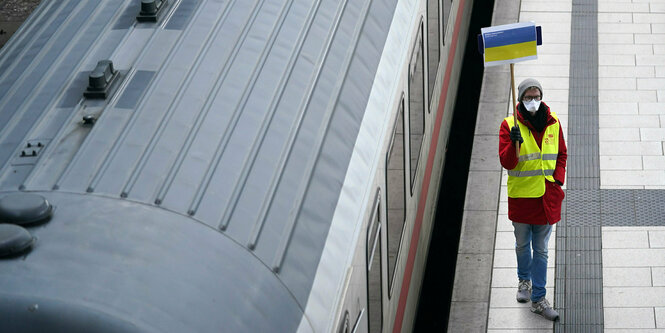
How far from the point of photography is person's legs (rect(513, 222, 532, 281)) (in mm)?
7566

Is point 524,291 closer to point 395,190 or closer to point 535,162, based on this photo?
point 535,162

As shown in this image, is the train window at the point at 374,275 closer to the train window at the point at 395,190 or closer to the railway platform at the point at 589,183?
the train window at the point at 395,190

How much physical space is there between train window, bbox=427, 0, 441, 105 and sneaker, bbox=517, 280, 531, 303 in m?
1.73

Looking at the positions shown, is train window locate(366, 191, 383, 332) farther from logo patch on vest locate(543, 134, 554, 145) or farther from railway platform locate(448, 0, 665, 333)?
railway platform locate(448, 0, 665, 333)

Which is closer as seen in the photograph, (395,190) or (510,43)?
(395,190)

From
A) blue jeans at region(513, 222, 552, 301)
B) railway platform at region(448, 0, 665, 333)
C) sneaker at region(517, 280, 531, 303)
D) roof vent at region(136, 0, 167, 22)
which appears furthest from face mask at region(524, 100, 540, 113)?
roof vent at region(136, 0, 167, 22)

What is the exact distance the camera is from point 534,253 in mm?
7684

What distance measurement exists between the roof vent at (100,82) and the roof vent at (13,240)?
3.51 ft

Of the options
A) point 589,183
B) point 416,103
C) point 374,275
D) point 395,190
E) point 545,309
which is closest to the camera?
point 374,275

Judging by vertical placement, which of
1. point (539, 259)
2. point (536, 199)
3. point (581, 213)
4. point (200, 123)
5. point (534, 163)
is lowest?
point (200, 123)

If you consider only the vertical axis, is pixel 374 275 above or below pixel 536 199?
below

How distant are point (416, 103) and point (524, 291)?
2023 mm

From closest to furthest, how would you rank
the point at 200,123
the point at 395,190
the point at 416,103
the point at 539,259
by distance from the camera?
the point at 200,123, the point at 395,190, the point at 416,103, the point at 539,259

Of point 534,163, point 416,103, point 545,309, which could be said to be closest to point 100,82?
point 416,103
